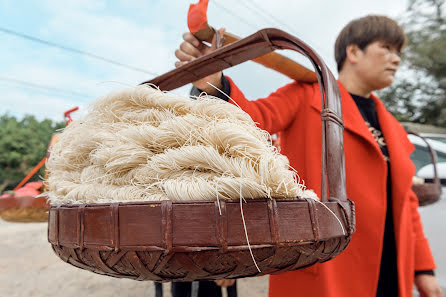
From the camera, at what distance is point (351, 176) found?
3.37ft

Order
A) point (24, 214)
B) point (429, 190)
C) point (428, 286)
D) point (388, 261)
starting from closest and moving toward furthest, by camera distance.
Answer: point (388, 261)
point (428, 286)
point (429, 190)
point (24, 214)

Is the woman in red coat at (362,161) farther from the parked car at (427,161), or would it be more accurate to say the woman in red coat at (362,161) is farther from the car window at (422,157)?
the car window at (422,157)

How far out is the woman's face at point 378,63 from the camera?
4.02 feet

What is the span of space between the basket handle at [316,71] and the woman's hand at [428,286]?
111 centimetres

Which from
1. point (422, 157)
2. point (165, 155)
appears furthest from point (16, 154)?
point (165, 155)

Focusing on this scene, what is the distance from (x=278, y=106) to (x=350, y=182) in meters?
0.36

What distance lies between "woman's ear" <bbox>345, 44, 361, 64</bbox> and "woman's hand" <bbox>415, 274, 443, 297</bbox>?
0.99 metres

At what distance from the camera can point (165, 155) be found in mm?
463

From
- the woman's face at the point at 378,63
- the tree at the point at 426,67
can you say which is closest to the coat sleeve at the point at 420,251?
the woman's face at the point at 378,63

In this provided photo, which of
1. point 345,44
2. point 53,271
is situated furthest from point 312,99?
point 53,271

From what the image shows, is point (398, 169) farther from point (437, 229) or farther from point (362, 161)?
point (437, 229)

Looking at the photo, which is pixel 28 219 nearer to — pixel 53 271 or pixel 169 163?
pixel 53 271

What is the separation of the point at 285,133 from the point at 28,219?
2.09m

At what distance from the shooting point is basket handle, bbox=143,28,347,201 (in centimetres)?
54
